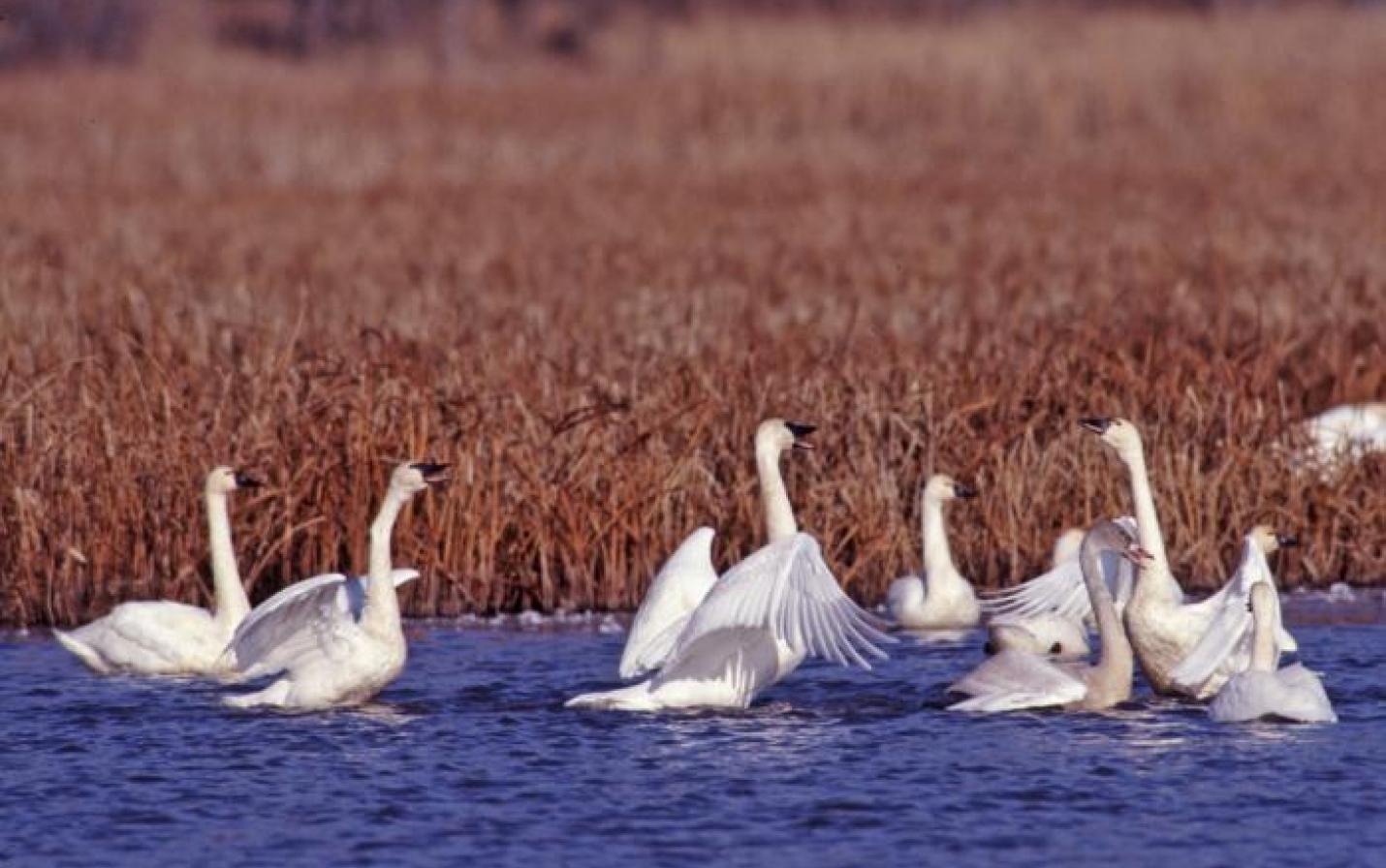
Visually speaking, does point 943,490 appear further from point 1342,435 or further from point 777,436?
point 1342,435

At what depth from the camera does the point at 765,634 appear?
30.6 ft

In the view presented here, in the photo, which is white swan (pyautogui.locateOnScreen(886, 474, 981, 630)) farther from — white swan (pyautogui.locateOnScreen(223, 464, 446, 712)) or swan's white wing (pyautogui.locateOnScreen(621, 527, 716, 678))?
white swan (pyautogui.locateOnScreen(223, 464, 446, 712))

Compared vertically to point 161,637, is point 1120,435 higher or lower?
higher

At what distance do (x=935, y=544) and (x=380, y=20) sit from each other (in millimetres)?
40963

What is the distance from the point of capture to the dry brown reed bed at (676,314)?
456 inches

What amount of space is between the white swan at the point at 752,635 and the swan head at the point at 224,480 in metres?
1.91

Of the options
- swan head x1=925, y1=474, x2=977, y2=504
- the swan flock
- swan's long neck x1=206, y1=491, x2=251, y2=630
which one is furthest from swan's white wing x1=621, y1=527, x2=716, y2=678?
swan head x1=925, y1=474, x2=977, y2=504

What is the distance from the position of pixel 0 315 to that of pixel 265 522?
3654 mm

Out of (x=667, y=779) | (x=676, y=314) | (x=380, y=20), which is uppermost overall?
(x=380, y=20)

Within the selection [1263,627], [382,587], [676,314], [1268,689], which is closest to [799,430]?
[382,587]

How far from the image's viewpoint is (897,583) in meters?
11.3

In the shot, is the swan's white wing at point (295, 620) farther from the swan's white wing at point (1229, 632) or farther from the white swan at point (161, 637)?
the swan's white wing at point (1229, 632)

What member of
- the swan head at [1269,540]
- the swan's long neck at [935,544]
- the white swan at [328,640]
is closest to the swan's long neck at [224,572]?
the white swan at [328,640]

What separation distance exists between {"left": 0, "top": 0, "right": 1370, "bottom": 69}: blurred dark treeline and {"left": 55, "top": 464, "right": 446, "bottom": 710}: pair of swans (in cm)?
3443
